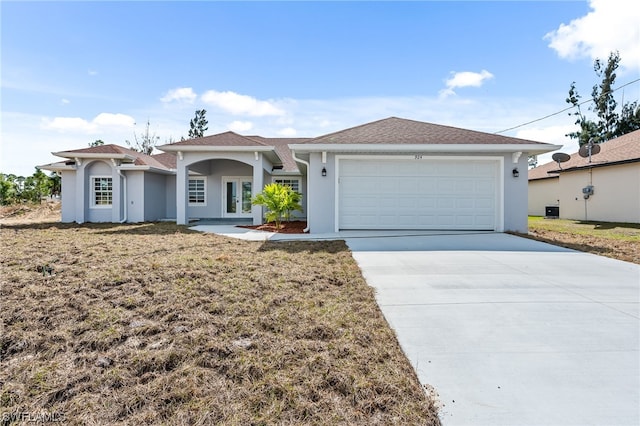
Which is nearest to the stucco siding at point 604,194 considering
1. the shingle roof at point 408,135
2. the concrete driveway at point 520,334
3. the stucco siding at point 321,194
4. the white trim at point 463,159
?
the shingle roof at point 408,135

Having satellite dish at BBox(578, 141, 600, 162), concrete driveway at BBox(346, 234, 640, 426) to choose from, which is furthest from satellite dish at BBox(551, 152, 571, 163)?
concrete driveway at BBox(346, 234, 640, 426)

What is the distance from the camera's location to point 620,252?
7613 millimetres

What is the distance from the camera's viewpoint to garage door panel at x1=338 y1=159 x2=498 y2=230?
1084cm

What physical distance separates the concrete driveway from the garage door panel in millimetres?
4340

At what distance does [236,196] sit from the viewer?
58.2 ft

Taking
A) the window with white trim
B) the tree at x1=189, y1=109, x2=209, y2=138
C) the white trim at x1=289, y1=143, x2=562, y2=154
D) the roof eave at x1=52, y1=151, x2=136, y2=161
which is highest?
the tree at x1=189, y1=109, x2=209, y2=138

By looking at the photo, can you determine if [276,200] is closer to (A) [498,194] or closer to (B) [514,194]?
(A) [498,194]

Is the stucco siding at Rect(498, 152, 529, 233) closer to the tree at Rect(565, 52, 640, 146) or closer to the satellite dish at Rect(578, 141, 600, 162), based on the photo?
the satellite dish at Rect(578, 141, 600, 162)

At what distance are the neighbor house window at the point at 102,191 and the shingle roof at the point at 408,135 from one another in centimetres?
1105

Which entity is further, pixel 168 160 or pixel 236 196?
pixel 168 160

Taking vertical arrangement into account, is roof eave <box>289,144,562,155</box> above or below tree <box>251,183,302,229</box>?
above

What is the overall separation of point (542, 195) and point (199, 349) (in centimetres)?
2573

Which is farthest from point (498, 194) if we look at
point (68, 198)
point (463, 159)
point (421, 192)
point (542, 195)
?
point (68, 198)

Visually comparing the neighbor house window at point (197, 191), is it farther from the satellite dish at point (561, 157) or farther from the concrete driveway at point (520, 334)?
the satellite dish at point (561, 157)
